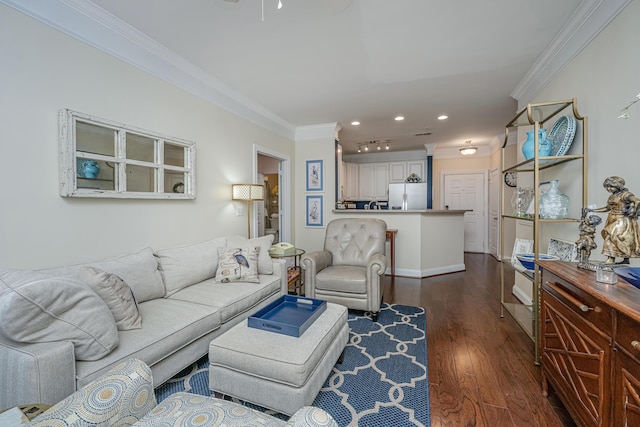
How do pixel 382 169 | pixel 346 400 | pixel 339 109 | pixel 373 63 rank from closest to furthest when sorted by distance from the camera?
pixel 346 400, pixel 373 63, pixel 339 109, pixel 382 169

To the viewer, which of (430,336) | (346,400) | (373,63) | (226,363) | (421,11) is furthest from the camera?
(373,63)

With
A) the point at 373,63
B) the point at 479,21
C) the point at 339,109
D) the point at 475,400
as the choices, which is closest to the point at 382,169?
the point at 339,109

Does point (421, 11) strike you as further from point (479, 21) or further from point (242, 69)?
point (242, 69)

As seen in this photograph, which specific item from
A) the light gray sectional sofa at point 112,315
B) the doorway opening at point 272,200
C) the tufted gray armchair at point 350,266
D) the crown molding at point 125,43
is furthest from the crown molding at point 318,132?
the light gray sectional sofa at point 112,315

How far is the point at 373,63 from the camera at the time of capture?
266cm

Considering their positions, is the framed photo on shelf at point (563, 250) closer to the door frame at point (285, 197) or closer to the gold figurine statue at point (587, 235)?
the gold figurine statue at point (587, 235)

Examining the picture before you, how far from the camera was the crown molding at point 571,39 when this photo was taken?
→ 1.79 m

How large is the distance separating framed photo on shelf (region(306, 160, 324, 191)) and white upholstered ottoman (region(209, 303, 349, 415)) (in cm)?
337

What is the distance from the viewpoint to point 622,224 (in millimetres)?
1292

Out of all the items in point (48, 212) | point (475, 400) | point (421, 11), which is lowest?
point (475, 400)

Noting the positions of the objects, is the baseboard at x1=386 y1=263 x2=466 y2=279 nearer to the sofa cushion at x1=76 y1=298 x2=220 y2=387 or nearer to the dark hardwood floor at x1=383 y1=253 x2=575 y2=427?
the dark hardwood floor at x1=383 y1=253 x2=575 y2=427

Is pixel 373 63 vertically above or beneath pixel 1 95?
above

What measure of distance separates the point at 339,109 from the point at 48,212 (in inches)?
130

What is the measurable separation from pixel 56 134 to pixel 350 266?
2778 mm
